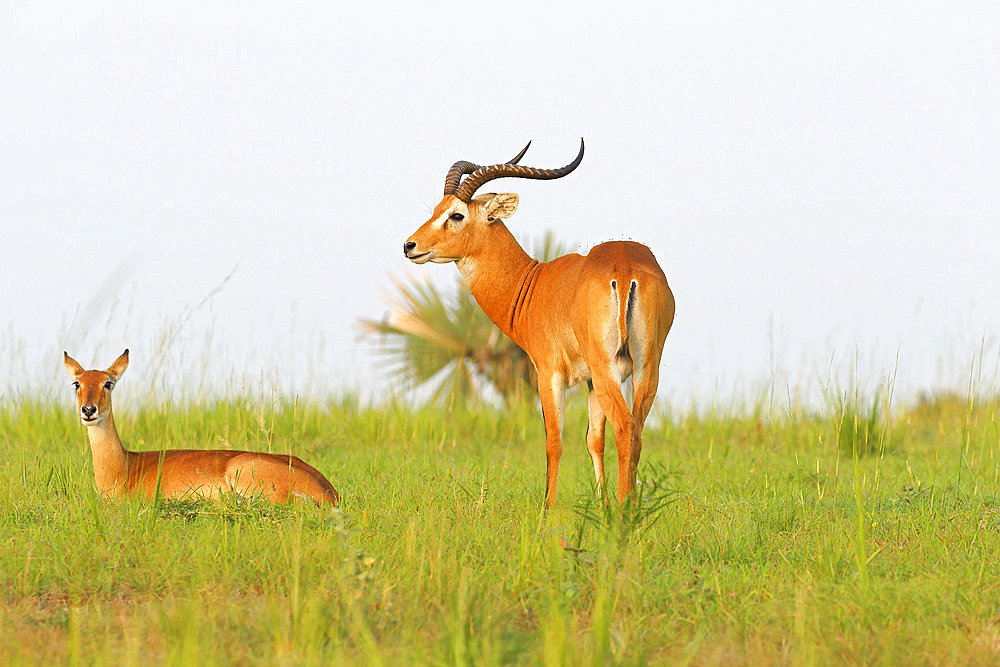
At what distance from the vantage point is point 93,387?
6.02 meters

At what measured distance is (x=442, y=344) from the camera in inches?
484

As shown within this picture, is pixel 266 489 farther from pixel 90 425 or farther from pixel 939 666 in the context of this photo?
pixel 939 666

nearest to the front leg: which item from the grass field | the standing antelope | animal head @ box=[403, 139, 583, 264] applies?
the standing antelope

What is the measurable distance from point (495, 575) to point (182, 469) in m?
2.43

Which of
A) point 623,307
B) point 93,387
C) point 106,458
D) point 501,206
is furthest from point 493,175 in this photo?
point 106,458

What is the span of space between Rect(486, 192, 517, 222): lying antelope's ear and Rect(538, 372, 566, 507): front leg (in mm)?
1365

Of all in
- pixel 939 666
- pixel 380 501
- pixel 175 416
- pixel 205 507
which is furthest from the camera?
pixel 175 416

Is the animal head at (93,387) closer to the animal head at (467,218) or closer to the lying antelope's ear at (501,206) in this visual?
the animal head at (467,218)

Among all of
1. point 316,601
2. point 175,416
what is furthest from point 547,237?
point 316,601

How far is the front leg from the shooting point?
6035mm

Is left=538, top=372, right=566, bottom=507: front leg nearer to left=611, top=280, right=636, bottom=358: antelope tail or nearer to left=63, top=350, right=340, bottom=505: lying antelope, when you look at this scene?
left=611, top=280, right=636, bottom=358: antelope tail

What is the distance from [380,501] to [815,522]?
8.04 ft

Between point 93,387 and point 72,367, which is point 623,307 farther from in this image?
point 72,367

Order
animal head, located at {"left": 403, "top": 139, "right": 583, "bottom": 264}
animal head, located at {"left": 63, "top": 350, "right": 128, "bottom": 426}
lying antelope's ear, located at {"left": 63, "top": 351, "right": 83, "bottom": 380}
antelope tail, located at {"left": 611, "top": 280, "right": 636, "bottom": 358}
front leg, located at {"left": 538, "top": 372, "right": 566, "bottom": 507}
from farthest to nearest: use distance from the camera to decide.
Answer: animal head, located at {"left": 403, "top": 139, "right": 583, "bottom": 264} < lying antelope's ear, located at {"left": 63, "top": 351, "right": 83, "bottom": 380} < front leg, located at {"left": 538, "top": 372, "right": 566, "bottom": 507} < animal head, located at {"left": 63, "top": 350, "right": 128, "bottom": 426} < antelope tail, located at {"left": 611, "top": 280, "right": 636, "bottom": 358}
